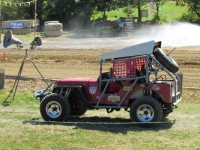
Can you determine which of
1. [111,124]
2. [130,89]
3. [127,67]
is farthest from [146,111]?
[127,67]

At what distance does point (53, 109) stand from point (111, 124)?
1.34m

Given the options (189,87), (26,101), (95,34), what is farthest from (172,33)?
(26,101)

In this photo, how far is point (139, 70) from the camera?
387 inches

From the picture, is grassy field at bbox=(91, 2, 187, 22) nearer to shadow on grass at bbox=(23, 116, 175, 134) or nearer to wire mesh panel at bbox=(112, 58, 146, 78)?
shadow on grass at bbox=(23, 116, 175, 134)

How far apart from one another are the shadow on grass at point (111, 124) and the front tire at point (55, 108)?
171 millimetres

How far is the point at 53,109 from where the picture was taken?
33.2ft

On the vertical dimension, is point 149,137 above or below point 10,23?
below

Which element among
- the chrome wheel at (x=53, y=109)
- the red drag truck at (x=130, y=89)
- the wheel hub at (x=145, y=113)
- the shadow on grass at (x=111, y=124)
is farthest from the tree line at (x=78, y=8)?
the wheel hub at (x=145, y=113)

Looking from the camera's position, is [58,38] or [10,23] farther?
[10,23]

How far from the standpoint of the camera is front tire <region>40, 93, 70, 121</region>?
392 inches

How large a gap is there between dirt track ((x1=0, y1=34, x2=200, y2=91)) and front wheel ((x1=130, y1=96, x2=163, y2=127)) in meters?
7.21

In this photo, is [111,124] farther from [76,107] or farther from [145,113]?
[76,107]

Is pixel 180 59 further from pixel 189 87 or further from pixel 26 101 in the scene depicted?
pixel 26 101

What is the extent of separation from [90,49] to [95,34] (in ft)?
28.4
